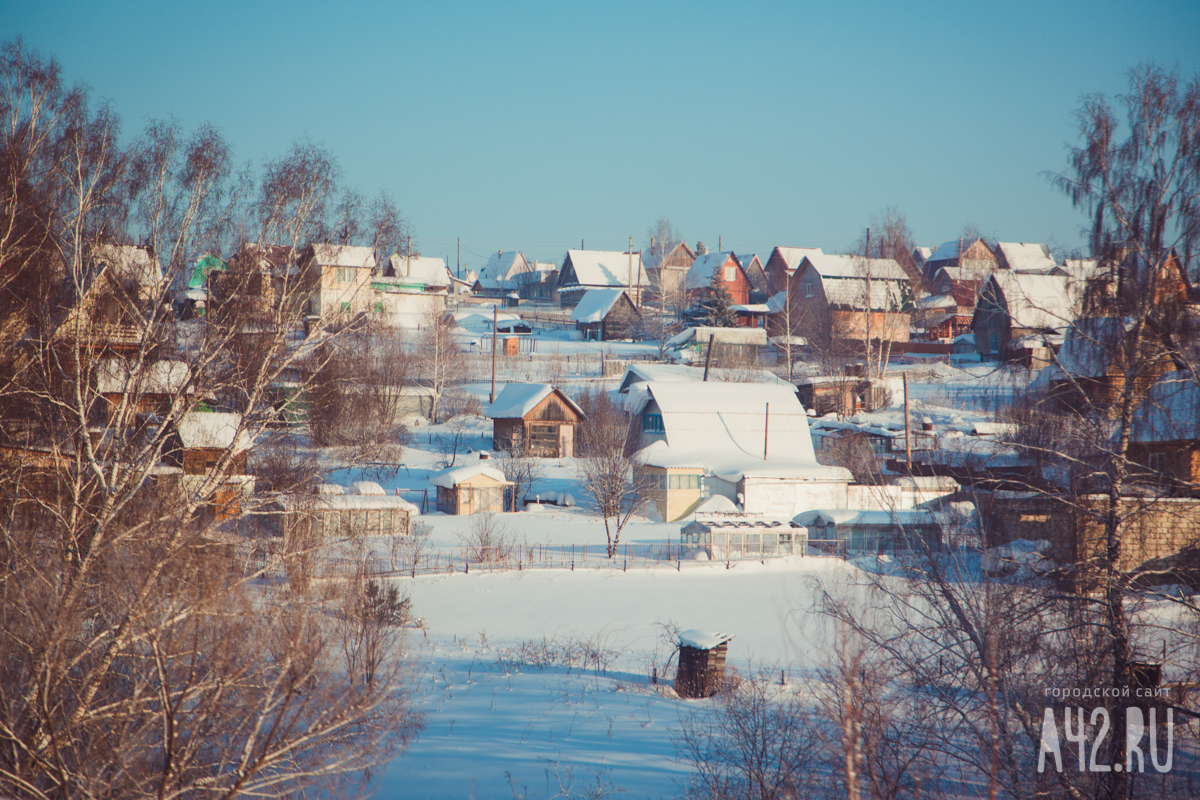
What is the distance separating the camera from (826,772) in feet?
32.1

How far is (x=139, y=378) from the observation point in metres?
9.72

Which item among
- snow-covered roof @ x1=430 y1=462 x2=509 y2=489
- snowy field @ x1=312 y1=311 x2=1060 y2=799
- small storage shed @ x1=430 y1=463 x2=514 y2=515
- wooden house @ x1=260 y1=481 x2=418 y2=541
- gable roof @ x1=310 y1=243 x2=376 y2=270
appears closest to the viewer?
snowy field @ x1=312 y1=311 x2=1060 y2=799

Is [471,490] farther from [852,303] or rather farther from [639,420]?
[852,303]

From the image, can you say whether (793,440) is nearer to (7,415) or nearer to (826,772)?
(826,772)

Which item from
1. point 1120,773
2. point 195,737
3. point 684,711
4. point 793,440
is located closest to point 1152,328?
point 1120,773

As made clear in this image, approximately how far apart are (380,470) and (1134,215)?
1071 inches

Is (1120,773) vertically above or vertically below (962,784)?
above

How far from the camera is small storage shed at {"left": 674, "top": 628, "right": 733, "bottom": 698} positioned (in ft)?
43.7

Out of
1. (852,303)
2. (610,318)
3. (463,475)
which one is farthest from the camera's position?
(610,318)

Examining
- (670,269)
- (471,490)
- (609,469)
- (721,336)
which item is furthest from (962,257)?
(471,490)

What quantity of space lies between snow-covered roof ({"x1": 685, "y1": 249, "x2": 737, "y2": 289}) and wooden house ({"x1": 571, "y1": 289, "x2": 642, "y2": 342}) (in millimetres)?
9516

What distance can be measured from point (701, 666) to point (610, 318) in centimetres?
4698

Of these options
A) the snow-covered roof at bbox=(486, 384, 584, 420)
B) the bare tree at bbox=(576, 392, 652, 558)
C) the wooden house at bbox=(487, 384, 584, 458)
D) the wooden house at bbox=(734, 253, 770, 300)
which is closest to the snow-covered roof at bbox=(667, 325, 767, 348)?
the bare tree at bbox=(576, 392, 652, 558)

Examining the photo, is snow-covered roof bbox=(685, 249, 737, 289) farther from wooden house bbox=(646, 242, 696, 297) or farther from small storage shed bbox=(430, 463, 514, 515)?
small storage shed bbox=(430, 463, 514, 515)
